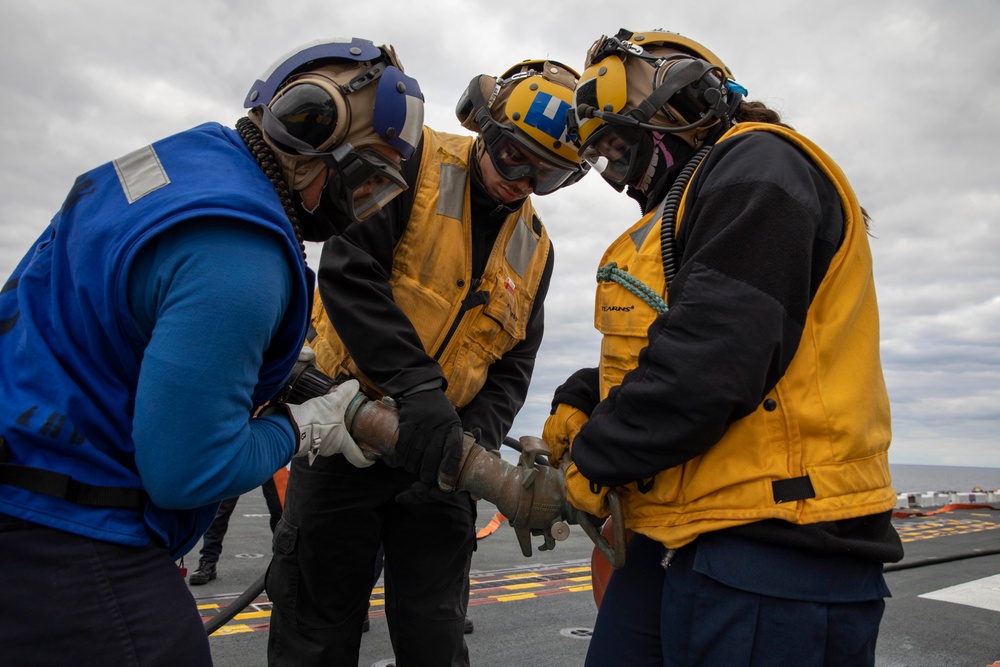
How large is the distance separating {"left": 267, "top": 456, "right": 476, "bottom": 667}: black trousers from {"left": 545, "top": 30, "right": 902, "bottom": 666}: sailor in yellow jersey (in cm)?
114

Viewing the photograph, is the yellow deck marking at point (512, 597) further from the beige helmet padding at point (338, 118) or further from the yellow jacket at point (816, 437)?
the beige helmet padding at point (338, 118)

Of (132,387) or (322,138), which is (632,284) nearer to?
(322,138)

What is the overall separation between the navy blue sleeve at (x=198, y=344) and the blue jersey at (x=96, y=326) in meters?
0.03

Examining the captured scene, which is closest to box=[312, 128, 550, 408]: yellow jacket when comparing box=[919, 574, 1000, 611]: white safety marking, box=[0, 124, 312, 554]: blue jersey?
box=[0, 124, 312, 554]: blue jersey

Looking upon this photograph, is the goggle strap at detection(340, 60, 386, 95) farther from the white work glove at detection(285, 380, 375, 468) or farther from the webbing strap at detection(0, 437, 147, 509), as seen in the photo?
the webbing strap at detection(0, 437, 147, 509)

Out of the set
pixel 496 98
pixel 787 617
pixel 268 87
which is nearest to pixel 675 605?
pixel 787 617

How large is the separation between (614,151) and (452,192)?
2.65 ft

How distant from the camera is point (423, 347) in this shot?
8.55 feet

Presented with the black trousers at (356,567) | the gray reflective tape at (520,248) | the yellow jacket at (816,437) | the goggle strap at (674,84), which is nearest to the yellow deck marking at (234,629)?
the black trousers at (356,567)

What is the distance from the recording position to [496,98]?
9.19 feet

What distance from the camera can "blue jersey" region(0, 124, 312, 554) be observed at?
1296mm

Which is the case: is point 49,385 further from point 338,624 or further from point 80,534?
point 338,624

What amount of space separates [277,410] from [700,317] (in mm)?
1101

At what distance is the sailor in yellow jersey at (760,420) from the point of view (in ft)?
4.76
